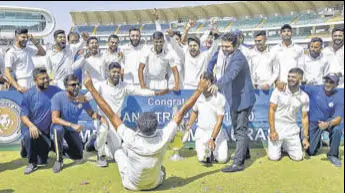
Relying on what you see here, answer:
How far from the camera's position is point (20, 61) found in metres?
6.65

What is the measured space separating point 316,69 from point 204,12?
41.2 meters

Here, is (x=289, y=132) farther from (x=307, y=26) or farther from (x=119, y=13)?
(x=119, y=13)

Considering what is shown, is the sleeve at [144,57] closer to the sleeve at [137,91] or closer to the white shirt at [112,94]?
the sleeve at [137,91]

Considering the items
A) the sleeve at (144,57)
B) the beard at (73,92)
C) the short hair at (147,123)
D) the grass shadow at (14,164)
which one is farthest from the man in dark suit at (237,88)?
the grass shadow at (14,164)

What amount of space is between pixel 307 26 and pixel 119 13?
2486cm

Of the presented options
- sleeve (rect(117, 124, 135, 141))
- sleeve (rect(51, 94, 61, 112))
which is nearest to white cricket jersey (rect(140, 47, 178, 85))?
sleeve (rect(51, 94, 61, 112))

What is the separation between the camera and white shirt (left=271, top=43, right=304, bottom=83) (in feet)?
21.7

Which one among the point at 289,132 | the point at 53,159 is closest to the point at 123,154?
the point at 53,159

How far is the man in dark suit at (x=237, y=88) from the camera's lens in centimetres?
507

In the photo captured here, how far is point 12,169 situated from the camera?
538 cm

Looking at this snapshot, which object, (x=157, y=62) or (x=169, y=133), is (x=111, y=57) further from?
(x=169, y=133)

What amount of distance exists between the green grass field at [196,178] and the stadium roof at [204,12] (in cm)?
3929

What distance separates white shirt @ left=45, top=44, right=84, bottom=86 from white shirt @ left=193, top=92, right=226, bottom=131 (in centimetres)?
277

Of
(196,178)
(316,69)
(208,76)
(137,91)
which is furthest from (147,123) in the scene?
(316,69)
